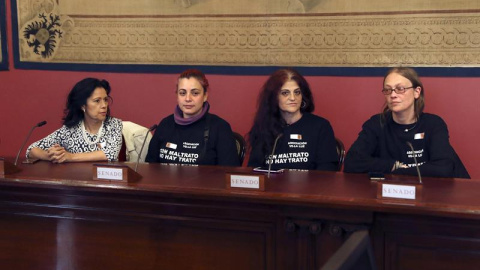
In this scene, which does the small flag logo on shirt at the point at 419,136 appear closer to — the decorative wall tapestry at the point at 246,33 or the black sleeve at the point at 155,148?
the decorative wall tapestry at the point at 246,33

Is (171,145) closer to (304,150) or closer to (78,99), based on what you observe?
(78,99)

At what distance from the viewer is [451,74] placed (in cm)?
407

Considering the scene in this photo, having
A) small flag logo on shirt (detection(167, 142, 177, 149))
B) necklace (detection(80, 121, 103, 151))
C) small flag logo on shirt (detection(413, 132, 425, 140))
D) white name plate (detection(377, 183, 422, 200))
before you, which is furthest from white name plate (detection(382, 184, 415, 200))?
necklace (detection(80, 121, 103, 151))

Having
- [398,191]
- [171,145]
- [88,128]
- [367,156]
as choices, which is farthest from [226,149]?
[398,191]

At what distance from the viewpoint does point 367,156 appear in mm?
3449

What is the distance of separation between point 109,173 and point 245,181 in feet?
2.19

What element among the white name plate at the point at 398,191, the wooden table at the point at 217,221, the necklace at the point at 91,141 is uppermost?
the necklace at the point at 91,141

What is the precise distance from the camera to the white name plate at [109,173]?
3039mm

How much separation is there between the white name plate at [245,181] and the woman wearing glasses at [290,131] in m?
0.82

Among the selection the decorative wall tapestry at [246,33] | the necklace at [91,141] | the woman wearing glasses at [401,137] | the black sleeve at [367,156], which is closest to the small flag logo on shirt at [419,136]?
the woman wearing glasses at [401,137]

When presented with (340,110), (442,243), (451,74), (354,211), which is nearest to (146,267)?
(354,211)

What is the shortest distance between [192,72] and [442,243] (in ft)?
6.07

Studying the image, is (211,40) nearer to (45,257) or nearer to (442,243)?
(45,257)

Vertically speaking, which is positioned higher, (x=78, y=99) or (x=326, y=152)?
(x=78, y=99)
